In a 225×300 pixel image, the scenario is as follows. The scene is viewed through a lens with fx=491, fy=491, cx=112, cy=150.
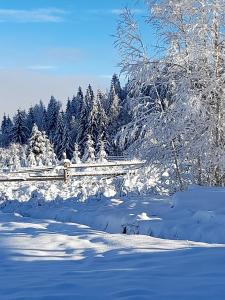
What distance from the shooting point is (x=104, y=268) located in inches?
233

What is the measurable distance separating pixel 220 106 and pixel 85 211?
16.8 ft

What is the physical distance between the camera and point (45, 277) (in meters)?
5.50

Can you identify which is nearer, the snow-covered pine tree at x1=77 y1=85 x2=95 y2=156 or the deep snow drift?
the deep snow drift

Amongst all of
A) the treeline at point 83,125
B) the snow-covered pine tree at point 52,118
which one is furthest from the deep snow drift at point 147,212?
the snow-covered pine tree at point 52,118

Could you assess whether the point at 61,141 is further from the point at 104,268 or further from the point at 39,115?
the point at 104,268

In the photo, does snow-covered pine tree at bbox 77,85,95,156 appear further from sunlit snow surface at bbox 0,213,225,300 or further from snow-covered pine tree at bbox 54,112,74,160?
sunlit snow surface at bbox 0,213,225,300

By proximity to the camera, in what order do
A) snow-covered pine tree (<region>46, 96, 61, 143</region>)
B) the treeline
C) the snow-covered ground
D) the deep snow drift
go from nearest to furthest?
the snow-covered ground, the deep snow drift, the treeline, snow-covered pine tree (<region>46, 96, 61, 143</region>)

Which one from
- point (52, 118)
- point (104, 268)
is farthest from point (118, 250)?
point (52, 118)

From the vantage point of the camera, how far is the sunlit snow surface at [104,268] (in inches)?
Answer: 182

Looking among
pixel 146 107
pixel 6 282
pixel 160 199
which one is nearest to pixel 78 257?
pixel 6 282

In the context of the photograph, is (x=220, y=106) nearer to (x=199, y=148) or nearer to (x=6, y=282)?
(x=199, y=148)

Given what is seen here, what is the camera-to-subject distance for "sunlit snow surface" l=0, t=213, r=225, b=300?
463 cm

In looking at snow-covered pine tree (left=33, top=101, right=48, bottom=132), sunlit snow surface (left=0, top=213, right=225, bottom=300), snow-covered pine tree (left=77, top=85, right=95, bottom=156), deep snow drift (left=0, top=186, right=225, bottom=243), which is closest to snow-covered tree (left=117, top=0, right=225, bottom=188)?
deep snow drift (left=0, top=186, right=225, bottom=243)

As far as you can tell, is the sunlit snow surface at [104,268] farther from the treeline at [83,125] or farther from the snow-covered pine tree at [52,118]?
the snow-covered pine tree at [52,118]
